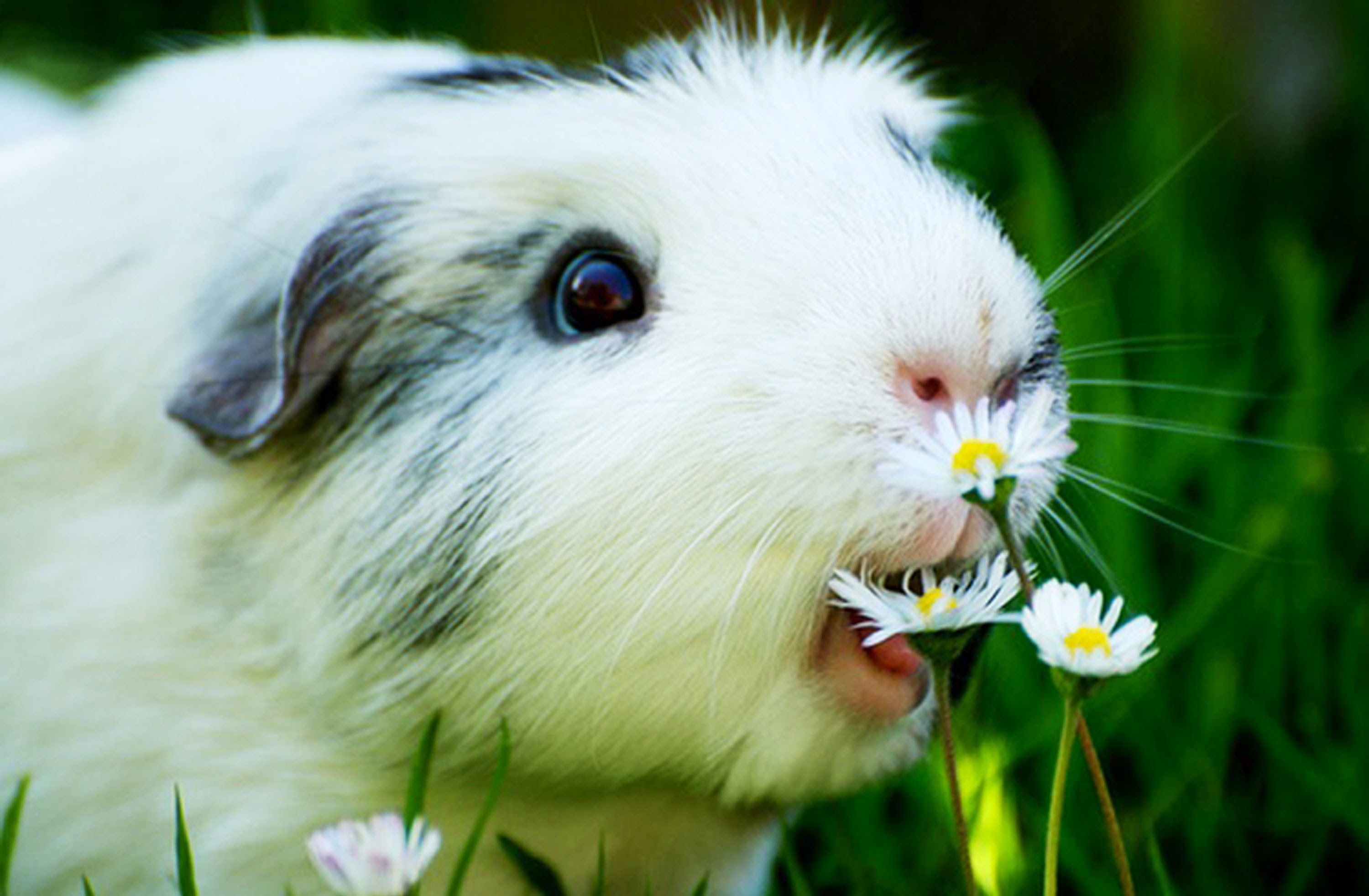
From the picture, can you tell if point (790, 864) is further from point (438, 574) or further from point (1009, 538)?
point (1009, 538)

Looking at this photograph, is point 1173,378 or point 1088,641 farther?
point 1173,378

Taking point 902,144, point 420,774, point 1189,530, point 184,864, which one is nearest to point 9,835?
point 184,864

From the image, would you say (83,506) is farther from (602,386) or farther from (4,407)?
(602,386)

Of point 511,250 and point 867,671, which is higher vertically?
A: point 511,250

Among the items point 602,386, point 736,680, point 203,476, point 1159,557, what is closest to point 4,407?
point 203,476

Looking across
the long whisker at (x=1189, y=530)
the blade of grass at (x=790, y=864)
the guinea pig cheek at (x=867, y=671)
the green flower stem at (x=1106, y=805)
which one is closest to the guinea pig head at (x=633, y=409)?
the guinea pig cheek at (x=867, y=671)

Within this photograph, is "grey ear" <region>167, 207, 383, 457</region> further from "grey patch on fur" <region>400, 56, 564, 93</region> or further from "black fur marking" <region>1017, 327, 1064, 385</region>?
"black fur marking" <region>1017, 327, 1064, 385</region>

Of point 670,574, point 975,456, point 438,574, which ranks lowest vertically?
point 438,574
